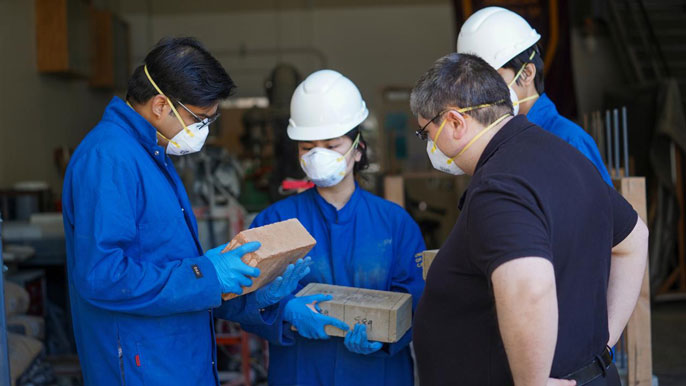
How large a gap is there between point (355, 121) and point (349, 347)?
0.81 m

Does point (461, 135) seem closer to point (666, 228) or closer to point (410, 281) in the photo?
point (410, 281)

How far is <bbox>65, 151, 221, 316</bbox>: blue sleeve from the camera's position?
1.63m

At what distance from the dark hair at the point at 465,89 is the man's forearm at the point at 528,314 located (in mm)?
413

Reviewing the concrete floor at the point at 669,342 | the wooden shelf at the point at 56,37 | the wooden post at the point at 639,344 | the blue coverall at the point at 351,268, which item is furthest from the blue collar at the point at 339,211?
the wooden shelf at the point at 56,37

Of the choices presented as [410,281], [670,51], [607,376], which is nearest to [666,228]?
[670,51]

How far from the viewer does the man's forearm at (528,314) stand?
1.30m

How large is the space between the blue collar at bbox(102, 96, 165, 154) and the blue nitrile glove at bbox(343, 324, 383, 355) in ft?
2.69

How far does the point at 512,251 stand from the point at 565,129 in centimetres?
118

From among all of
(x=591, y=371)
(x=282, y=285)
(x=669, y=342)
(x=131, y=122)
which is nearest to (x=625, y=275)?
(x=591, y=371)

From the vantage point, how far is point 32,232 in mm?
4590

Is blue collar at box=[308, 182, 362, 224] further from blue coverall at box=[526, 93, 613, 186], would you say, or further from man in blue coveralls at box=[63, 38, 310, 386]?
blue coverall at box=[526, 93, 613, 186]

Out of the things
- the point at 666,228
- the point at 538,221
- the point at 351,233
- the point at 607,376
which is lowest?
the point at 666,228

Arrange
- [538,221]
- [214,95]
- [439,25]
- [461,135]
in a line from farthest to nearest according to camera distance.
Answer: [439,25] < [214,95] < [461,135] < [538,221]

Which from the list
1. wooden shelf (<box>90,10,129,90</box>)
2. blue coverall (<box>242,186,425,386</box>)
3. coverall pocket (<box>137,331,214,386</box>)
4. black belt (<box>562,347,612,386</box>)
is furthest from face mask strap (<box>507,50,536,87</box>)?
wooden shelf (<box>90,10,129,90</box>)
